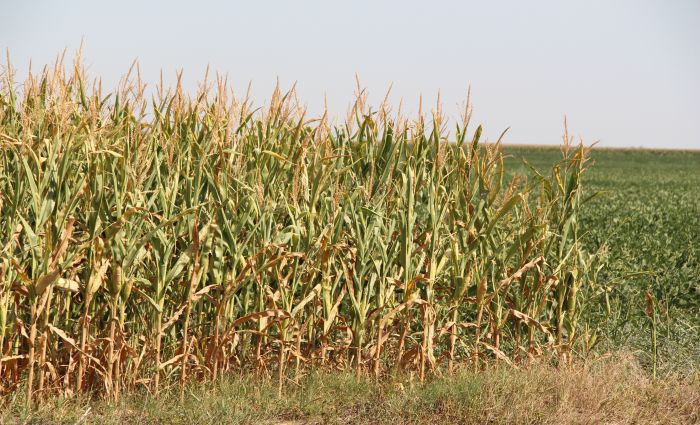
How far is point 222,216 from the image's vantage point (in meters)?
5.96

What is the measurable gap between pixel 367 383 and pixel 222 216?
1.60 m

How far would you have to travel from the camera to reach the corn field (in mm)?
5680

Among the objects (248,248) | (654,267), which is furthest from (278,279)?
(654,267)

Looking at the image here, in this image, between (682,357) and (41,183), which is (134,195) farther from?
(682,357)

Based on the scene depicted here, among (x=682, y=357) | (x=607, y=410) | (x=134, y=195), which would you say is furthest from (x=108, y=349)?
(x=682, y=357)

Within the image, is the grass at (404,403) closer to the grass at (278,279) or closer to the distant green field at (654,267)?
the grass at (278,279)

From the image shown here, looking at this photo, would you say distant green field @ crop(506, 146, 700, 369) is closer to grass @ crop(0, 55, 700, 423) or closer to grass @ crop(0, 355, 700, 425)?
grass @ crop(0, 55, 700, 423)

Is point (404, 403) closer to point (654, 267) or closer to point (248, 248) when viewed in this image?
point (248, 248)

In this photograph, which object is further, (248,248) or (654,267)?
(654,267)

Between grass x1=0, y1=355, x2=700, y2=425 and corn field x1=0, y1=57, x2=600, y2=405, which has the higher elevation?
corn field x1=0, y1=57, x2=600, y2=405

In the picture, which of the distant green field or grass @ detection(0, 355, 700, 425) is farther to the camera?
the distant green field

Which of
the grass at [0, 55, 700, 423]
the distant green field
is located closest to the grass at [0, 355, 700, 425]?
the grass at [0, 55, 700, 423]

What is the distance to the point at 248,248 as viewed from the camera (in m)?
6.12

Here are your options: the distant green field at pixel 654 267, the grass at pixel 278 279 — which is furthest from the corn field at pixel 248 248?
the distant green field at pixel 654 267
